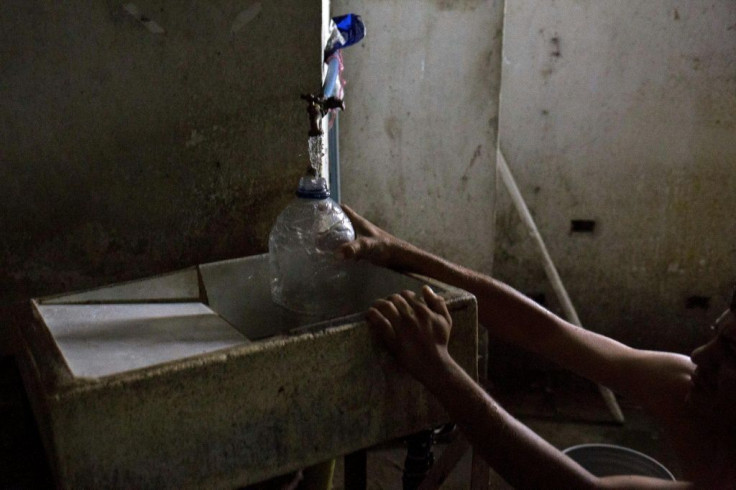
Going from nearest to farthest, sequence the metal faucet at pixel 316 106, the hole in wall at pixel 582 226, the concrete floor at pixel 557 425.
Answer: the metal faucet at pixel 316 106 < the concrete floor at pixel 557 425 < the hole in wall at pixel 582 226

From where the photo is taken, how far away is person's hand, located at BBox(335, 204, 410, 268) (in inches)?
62.2

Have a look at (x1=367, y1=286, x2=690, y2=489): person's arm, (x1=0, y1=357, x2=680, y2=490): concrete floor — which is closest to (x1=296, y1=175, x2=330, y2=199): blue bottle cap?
(x1=367, y1=286, x2=690, y2=489): person's arm

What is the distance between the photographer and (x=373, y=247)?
5.37 ft

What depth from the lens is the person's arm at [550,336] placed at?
1.68 metres

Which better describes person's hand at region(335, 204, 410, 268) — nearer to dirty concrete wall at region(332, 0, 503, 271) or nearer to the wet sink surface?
the wet sink surface

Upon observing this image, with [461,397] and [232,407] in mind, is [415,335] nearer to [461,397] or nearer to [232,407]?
[461,397]

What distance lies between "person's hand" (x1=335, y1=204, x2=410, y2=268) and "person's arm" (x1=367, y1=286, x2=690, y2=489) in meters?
0.28

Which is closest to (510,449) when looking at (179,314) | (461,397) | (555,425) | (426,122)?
(461,397)

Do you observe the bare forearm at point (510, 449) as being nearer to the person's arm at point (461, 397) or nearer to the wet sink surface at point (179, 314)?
the person's arm at point (461, 397)

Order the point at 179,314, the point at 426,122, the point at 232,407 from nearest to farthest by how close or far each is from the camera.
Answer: the point at 232,407 → the point at 179,314 → the point at 426,122

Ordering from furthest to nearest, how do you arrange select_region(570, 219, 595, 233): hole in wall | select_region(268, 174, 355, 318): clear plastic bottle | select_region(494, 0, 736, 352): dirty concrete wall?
1. select_region(570, 219, 595, 233): hole in wall
2. select_region(494, 0, 736, 352): dirty concrete wall
3. select_region(268, 174, 355, 318): clear plastic bottle

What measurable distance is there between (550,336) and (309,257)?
0.69m

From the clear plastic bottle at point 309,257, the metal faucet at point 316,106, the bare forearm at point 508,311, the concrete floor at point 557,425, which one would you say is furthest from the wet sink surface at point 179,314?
the concrete floor at point 557,425

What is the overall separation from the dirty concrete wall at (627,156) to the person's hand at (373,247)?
2.23 meters
